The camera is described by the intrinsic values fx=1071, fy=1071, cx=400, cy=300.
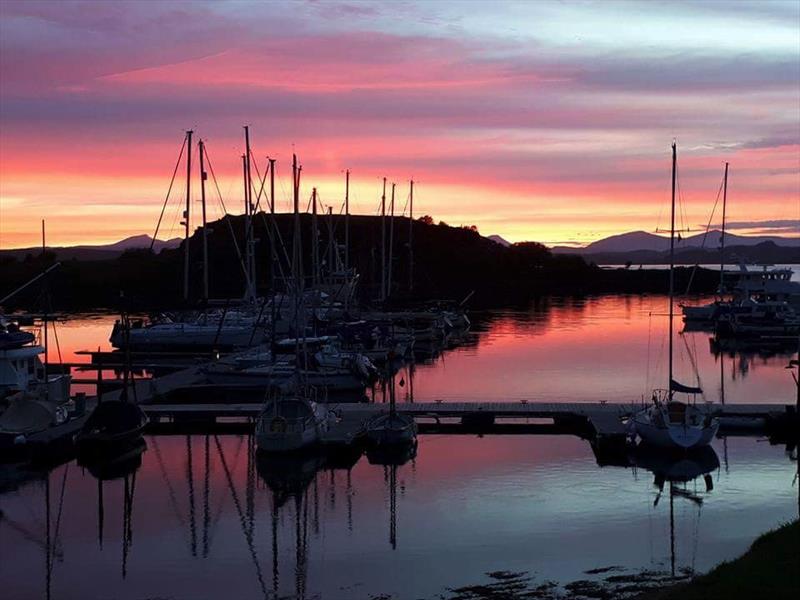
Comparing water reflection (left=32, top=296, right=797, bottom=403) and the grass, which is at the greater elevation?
the grass

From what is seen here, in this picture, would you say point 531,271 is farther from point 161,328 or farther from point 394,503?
point 394,503

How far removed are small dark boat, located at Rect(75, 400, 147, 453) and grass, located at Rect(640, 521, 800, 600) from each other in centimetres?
1839

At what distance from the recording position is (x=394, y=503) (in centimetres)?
2669

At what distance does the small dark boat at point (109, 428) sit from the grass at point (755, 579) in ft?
60.3

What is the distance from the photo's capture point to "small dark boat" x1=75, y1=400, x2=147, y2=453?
3114cm

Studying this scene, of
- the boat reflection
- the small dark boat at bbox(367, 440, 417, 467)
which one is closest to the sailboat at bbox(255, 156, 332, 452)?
the small dark boat at bbox(367, 440, 417, 467)

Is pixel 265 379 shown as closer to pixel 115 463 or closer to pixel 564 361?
pixel 115 463

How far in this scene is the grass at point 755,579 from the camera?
571 inches

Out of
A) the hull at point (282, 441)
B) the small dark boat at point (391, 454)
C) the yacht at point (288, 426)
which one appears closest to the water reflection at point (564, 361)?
the small dark boat at point (391, 454)

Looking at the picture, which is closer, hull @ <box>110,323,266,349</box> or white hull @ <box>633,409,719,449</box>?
white hull @ <box>633,409,719,449</box>

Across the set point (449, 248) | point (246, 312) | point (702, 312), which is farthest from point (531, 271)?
point (246, 312)

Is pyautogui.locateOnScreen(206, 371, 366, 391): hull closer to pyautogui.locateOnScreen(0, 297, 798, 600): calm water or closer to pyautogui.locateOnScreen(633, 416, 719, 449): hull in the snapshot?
pyautogui.locateOnScreen(0, 297, 798, 600): calm water

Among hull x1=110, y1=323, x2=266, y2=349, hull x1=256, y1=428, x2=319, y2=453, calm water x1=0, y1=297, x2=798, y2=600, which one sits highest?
hull x1=110, y1=323, x2=266, y2=349

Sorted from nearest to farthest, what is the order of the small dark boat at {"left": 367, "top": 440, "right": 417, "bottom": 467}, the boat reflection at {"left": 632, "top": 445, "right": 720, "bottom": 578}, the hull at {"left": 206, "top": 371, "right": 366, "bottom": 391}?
the boat reflection at {"left": 632, "top": 445, "right": 720, "bottom": 578} < the small dark boat at {"left": 367, "top": 440, "right": 417, "bottom": 467} < the hull at {"left": 206, "top": 371, "right": 366, "bottom": 391}
